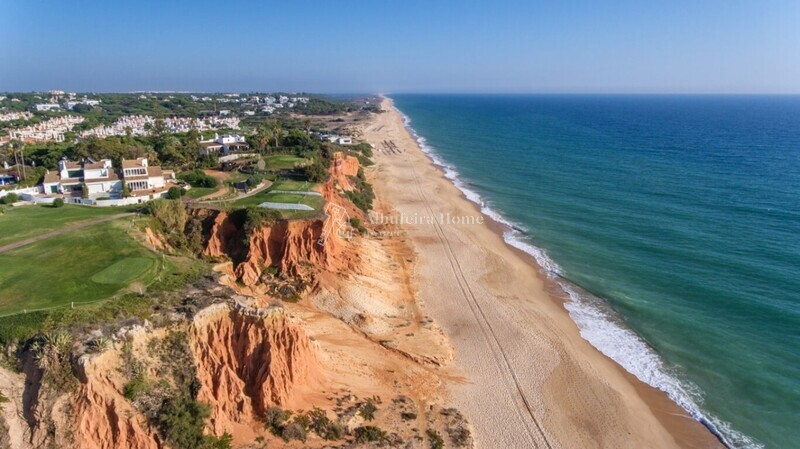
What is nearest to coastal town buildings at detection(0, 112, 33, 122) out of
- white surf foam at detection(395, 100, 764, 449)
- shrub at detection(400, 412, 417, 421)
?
white surf foam at detection(395, 100, 764, 449)

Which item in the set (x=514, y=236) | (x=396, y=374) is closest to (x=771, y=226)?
(x=514, y=236)

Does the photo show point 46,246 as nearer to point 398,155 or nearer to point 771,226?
point 771,226

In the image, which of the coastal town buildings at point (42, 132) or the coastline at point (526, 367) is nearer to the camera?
the coastline at point (526, 367)

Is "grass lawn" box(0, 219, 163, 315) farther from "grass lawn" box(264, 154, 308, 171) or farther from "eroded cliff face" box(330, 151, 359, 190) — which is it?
"eroded cliff face" box(330, 151, 359, 190)

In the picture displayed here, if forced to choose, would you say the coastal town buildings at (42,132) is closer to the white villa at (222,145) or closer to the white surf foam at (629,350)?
the white villa at (222,145)

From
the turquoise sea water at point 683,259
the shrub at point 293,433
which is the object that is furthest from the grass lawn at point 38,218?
the turquoise sea water at point 683,259

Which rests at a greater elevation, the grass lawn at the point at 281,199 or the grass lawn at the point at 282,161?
the grass lawn at the point at 282,161

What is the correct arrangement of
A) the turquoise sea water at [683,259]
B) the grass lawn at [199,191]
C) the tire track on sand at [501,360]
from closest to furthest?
1. the tire track on sand at [501,360]
2. the turquoise sea water at [683,259]
3. the grass lawn at [199,191]
